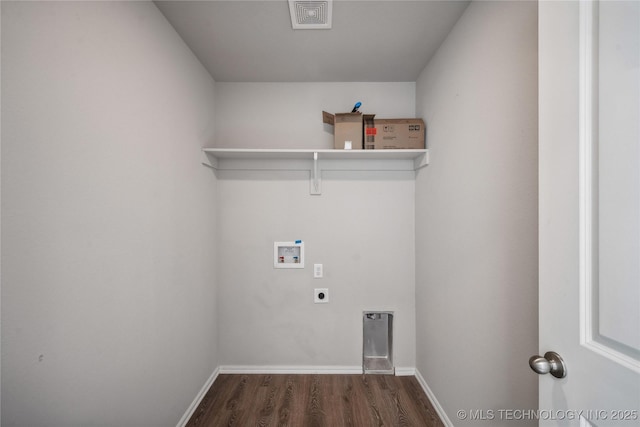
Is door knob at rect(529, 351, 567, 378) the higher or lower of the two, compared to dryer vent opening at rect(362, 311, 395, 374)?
higher

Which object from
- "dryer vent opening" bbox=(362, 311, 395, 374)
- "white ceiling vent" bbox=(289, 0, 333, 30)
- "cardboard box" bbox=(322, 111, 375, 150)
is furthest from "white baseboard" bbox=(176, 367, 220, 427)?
"white ceiling vent" bbox=(289, 0, 333, 30)

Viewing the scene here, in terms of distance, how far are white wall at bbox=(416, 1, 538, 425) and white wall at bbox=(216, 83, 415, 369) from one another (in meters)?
0.38

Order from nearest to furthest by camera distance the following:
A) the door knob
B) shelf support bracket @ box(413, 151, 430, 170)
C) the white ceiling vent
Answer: the door knob → the white ceiling vent → shelf support bracket @ box(413, 151, 430, 170)

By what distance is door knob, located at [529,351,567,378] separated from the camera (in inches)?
25.9

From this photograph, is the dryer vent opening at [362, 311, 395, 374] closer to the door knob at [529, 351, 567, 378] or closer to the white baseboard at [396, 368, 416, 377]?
the white baseboard at [396, 368, 416, 377]

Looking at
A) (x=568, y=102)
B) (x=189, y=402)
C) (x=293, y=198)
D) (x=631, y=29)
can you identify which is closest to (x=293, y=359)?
(x=189, y=402)

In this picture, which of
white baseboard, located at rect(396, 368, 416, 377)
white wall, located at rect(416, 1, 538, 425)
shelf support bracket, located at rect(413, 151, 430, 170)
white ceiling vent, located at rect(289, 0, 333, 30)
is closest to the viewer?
white wall, located at rect(416, 1, 538, 425)

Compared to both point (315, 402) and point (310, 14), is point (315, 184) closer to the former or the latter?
point (310, 14)

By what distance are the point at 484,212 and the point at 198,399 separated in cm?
228

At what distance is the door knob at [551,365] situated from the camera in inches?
25.9

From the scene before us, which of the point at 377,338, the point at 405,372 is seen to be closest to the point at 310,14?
the point at 377,338

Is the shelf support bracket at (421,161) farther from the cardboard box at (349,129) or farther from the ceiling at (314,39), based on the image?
the ceiling at (314,39)

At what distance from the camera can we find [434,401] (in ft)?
6.11

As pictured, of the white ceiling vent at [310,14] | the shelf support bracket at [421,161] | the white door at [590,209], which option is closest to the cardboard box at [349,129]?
the shelf support bracket at [421,161]
